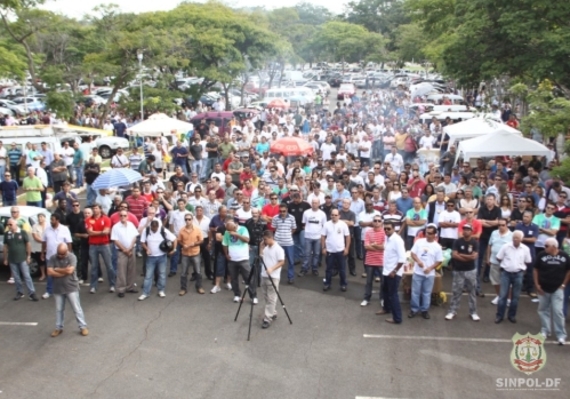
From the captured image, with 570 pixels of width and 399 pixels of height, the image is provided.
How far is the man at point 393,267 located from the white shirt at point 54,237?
5.48m

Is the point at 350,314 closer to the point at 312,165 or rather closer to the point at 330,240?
the point at 330,240

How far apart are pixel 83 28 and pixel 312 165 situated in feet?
82.6

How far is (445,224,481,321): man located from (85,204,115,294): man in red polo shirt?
5.96 meters

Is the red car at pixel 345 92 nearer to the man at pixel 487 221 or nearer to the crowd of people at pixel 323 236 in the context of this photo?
the crowd of people at pixel 323 236

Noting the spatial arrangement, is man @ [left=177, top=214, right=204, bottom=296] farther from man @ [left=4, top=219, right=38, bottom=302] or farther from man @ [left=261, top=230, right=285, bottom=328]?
man @ [left=4, top=219, right=38, bottom=302]

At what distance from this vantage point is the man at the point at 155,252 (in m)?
11.7

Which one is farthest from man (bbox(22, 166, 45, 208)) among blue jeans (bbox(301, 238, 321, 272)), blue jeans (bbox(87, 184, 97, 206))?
blue jeans (bbox(301, 238, 321, 272))

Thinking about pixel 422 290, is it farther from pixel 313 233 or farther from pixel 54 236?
pixel 54 236

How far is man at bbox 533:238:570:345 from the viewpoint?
31.7 ft

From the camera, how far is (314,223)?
12.7m

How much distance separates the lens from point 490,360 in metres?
9.21

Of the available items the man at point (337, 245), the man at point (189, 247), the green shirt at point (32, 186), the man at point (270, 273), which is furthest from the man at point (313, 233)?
the green shirt at point (32, 186)

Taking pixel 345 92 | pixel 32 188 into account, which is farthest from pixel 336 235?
pixel 345 92

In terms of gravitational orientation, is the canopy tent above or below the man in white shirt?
above
